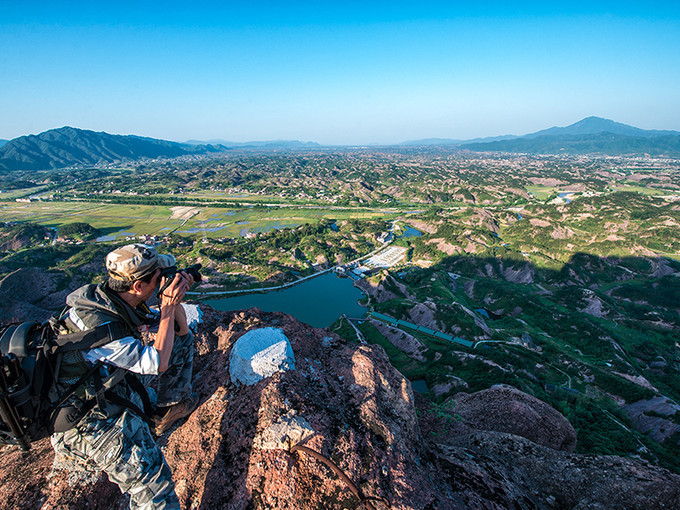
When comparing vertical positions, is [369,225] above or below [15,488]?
below

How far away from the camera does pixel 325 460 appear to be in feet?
14.1

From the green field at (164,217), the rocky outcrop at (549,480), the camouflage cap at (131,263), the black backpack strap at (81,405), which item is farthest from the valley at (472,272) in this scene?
the camouflage cap at (131,263)

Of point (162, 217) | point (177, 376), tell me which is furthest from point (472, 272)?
point (162, 217)

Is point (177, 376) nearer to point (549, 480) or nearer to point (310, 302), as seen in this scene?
point (549, 480)

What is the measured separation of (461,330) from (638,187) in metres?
153

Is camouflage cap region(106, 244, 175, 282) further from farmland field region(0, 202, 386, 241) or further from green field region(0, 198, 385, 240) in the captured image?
farmland field region(0, 202, 386, 241)

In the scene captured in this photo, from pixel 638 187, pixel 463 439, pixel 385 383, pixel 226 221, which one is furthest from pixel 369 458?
pixel 638 187

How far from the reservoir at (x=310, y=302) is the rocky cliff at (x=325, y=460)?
3371cm

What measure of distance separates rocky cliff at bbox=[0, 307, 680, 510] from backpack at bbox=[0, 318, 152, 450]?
1684 millimetres

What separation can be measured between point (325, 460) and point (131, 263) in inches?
142

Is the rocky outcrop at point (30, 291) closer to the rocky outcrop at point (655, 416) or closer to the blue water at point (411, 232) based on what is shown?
the rocky outcrop at point (655, 416)

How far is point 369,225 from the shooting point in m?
78.4

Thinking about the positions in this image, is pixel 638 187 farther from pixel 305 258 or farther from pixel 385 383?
pixel 385 383

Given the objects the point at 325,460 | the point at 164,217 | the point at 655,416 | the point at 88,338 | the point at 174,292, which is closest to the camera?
the point at 88,338
